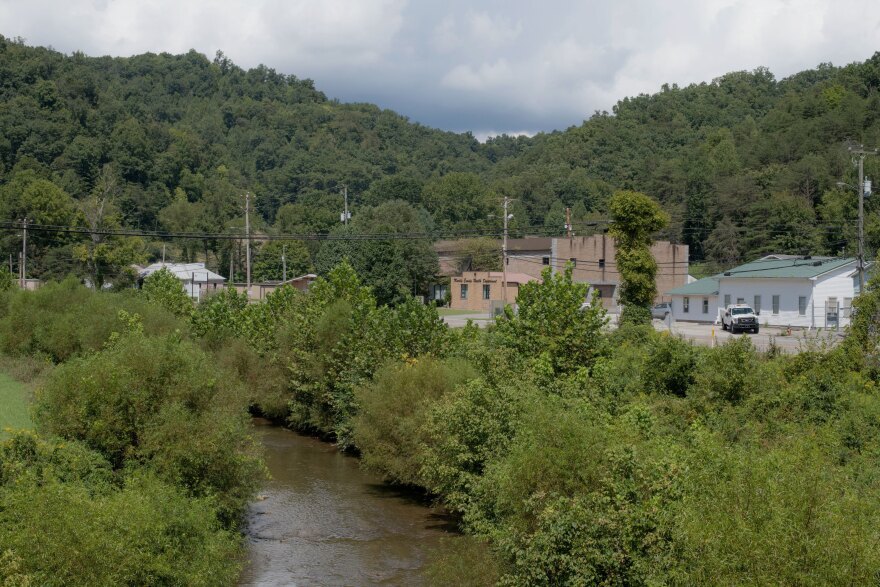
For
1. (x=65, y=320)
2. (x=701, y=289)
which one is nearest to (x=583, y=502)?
(x=65, y=320)

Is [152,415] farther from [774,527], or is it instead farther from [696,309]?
[696,309]

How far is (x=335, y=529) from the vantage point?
91.7ft

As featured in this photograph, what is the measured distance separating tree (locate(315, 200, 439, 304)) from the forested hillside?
3.81 ft

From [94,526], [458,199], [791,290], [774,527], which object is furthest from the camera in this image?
[458,199]

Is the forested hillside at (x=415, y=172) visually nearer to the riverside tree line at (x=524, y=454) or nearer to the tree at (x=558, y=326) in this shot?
the riverside tree line at (x=524, y=454)

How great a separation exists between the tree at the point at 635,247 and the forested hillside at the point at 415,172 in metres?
17.2

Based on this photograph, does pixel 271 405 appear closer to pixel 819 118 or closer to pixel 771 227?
pixel 771 227

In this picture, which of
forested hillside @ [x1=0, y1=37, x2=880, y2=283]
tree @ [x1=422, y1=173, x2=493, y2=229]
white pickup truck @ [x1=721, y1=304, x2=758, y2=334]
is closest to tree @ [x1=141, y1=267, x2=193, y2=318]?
forested hillside @ [x1=0, y1=37, x2=880, y2=283]

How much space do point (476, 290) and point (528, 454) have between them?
70248 mm

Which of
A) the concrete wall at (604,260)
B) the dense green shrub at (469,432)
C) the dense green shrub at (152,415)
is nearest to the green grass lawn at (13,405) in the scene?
the dense green shrub at (152,415)

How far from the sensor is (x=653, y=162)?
114562 millimetres

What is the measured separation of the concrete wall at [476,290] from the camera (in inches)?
3398

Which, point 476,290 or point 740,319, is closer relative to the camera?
point 740,319

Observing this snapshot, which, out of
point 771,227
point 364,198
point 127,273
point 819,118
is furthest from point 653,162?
point 127,273
